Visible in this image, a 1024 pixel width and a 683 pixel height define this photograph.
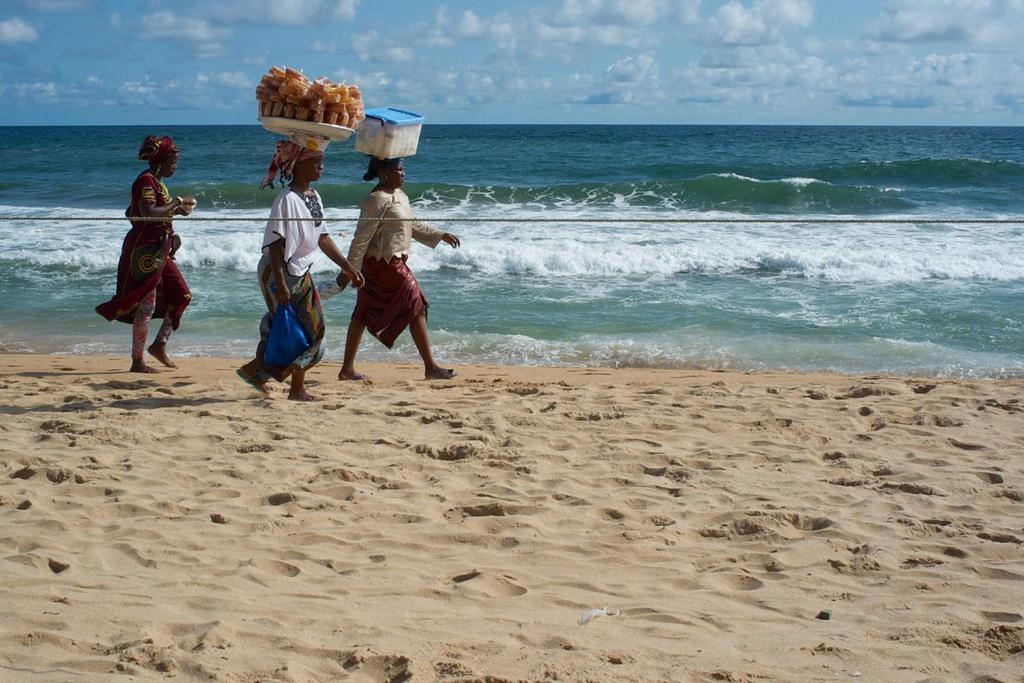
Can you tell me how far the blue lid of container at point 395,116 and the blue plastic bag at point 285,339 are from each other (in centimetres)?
117

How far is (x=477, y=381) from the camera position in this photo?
21.9 ft

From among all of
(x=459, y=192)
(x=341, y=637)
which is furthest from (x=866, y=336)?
(x=459, y=192)

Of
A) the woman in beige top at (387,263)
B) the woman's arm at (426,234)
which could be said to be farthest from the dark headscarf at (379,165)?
the woman's arm at (426,234)

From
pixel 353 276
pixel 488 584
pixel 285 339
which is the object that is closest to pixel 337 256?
pixel 353 276

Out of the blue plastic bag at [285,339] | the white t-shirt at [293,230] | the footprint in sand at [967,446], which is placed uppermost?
the white t-shirt at [293,230]

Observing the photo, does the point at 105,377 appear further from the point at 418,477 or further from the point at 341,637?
the point at 341,637

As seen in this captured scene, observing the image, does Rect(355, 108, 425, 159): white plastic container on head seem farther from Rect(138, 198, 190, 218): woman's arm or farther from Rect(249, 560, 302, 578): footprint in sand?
Rect(249, 560, 302, 578): footprint in sand

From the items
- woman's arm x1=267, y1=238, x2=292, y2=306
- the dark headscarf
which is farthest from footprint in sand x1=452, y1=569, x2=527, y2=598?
the dark headscarf

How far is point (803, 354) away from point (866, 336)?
0.88 meters

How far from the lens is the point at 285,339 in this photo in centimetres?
545

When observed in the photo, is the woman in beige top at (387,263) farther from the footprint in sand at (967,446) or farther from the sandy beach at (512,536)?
the footprint in sand at (967,446)

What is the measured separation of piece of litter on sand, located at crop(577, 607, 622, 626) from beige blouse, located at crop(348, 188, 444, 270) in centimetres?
327

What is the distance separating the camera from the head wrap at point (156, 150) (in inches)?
242

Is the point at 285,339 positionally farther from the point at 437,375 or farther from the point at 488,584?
the point at 488,584
